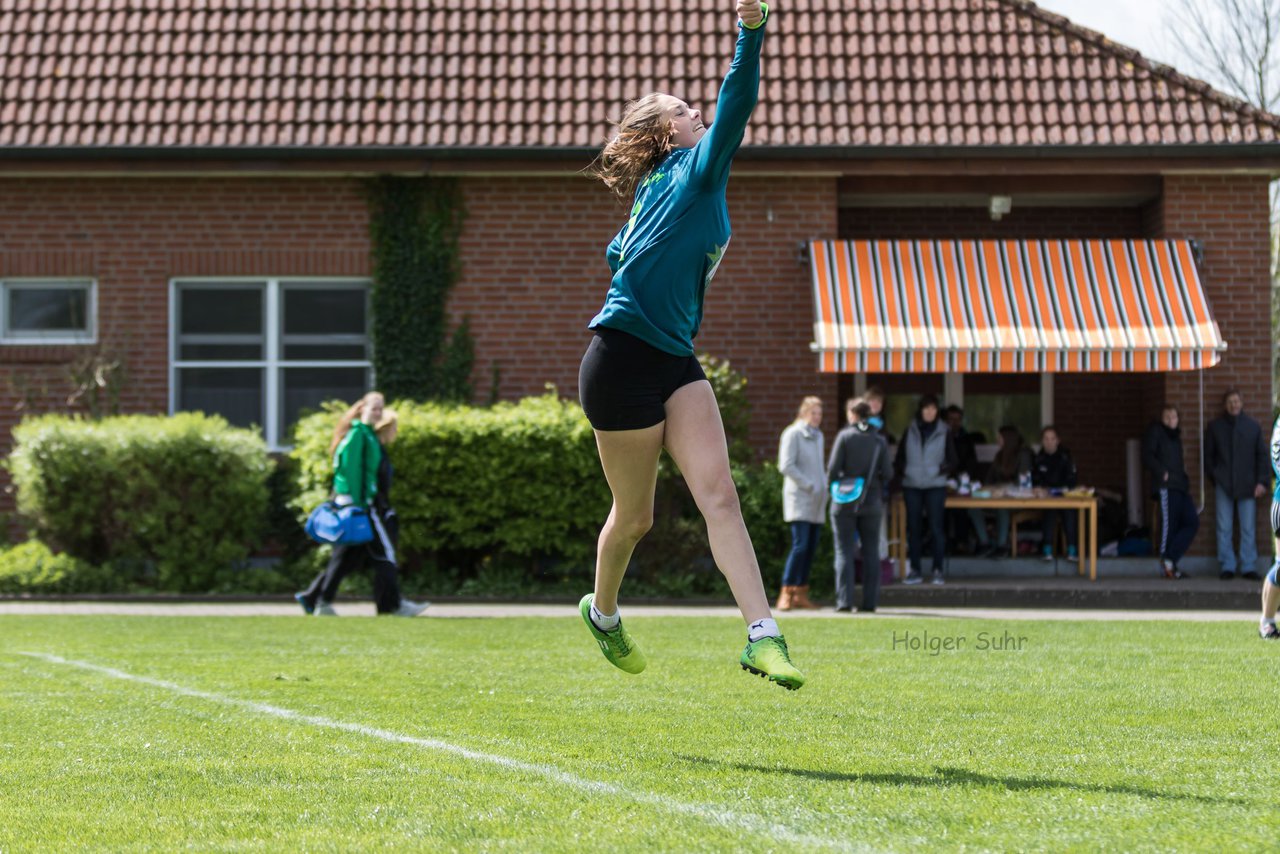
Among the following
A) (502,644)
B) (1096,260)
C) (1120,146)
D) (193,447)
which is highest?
(1120,146)

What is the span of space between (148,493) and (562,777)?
11.2 metres

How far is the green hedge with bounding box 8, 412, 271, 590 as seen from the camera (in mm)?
15117

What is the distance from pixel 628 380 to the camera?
535 centimetres

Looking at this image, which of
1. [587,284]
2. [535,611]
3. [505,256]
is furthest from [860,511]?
[505,256]

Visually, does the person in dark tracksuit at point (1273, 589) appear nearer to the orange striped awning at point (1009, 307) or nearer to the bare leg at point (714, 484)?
the orange striped awning at point (1009, 307)

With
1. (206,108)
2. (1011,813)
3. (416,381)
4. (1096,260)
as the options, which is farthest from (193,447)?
(1011,813)

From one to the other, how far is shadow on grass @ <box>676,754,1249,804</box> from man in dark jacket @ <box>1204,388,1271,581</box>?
11.5 meters

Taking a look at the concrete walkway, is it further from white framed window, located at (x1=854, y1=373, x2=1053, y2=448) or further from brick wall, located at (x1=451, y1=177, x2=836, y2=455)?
white framed window, located at (x1=854, y1=373, x2=1053, y2=448)

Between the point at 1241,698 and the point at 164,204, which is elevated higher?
the point at 164,204

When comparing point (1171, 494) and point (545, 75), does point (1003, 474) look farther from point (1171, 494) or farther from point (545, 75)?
point (545, 75)

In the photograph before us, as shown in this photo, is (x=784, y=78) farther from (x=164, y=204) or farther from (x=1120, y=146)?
(x=164, y=204)

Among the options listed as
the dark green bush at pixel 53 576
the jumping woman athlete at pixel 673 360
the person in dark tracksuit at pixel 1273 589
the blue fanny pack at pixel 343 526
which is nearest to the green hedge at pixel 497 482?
the dark green bush at pixel 53 576

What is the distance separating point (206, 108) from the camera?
1686cm

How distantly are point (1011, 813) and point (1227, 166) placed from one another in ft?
43.4
